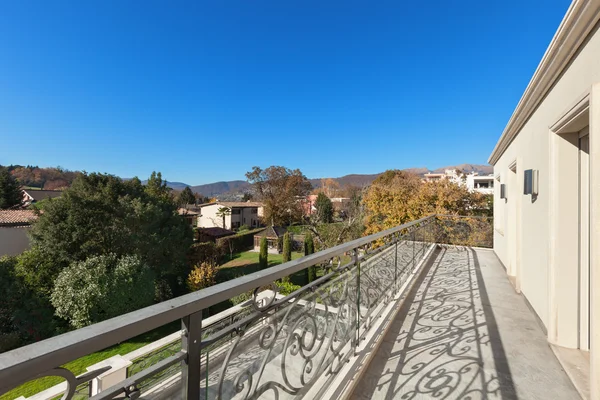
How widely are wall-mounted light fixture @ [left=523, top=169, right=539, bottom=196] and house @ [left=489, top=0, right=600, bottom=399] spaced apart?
0.04 ft

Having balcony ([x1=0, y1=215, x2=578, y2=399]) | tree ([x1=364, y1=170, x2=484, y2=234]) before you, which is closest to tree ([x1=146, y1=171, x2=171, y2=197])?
tree ([x1=364, y1=170, x2=484, y2=234])

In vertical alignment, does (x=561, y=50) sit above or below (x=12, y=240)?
above

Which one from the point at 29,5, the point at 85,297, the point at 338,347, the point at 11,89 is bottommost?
the point at 85,297

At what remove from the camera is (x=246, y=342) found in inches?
46.8

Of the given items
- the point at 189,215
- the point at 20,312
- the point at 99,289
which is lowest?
the point at 20,312

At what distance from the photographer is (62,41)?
11.3 meters

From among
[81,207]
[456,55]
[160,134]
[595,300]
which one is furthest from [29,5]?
[160,134]

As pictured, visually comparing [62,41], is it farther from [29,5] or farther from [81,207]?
[81,207]

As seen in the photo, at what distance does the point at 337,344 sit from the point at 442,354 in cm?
112

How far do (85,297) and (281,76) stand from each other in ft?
54.4

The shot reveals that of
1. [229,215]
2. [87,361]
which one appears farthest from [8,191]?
[87,361]

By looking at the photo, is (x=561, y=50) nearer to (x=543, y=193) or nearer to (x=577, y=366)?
(x=543, y=193)

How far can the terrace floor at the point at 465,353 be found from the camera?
2006 mm

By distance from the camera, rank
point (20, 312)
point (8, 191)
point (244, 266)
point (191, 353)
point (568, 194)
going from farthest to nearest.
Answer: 1. point (8, 191)
2. point (244, 266)
3. point (20, 312)
4. point (568, 194)
5. point (191, 353)
